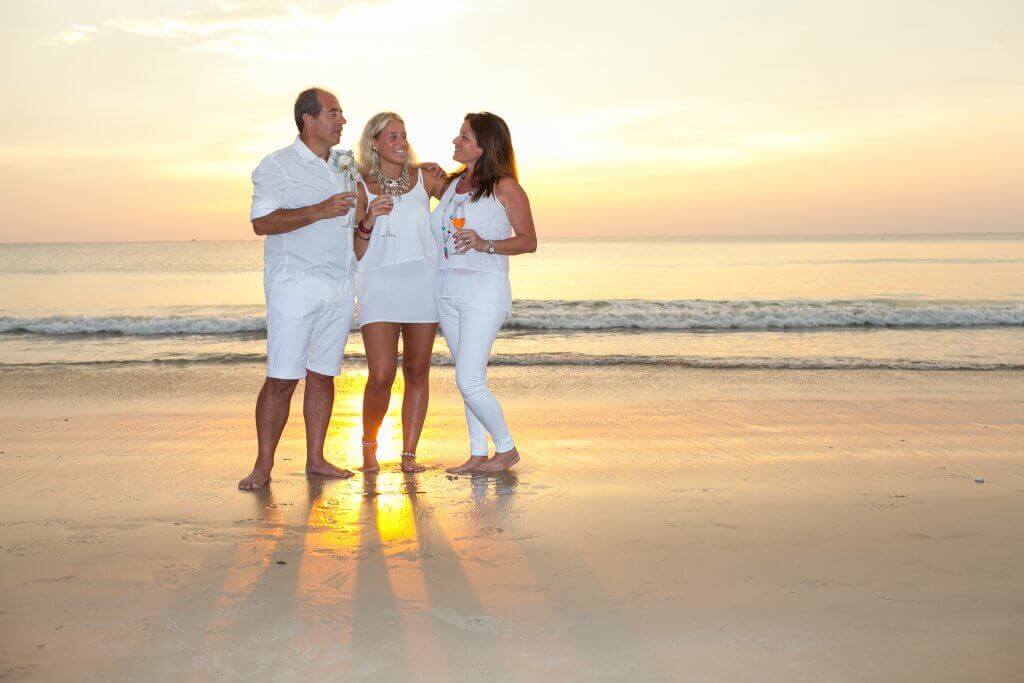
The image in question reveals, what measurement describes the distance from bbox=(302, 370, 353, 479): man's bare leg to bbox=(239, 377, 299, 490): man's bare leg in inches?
7.0

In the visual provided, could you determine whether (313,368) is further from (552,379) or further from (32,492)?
(552,379)

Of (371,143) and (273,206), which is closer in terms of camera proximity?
(273,206)

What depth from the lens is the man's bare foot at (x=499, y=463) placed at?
17.0 feet

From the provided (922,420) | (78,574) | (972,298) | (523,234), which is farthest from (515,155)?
(972,298)

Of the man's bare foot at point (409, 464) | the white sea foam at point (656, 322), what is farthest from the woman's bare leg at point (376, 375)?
the white sea foam at point (656, 322)

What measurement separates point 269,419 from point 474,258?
4.69 ft

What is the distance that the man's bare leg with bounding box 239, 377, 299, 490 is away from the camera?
16.1 feet

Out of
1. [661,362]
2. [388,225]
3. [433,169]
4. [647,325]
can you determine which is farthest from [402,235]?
[647,325]

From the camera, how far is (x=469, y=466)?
5250 mm

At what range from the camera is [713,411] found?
723 centimetres

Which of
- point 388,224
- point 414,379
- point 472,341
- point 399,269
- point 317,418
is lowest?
point 317,418

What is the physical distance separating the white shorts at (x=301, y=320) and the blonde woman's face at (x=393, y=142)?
733 millimetres

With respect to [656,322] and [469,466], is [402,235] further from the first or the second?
[656,322]

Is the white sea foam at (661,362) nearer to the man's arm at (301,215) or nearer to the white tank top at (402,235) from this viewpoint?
the white tank top at (402,235)
